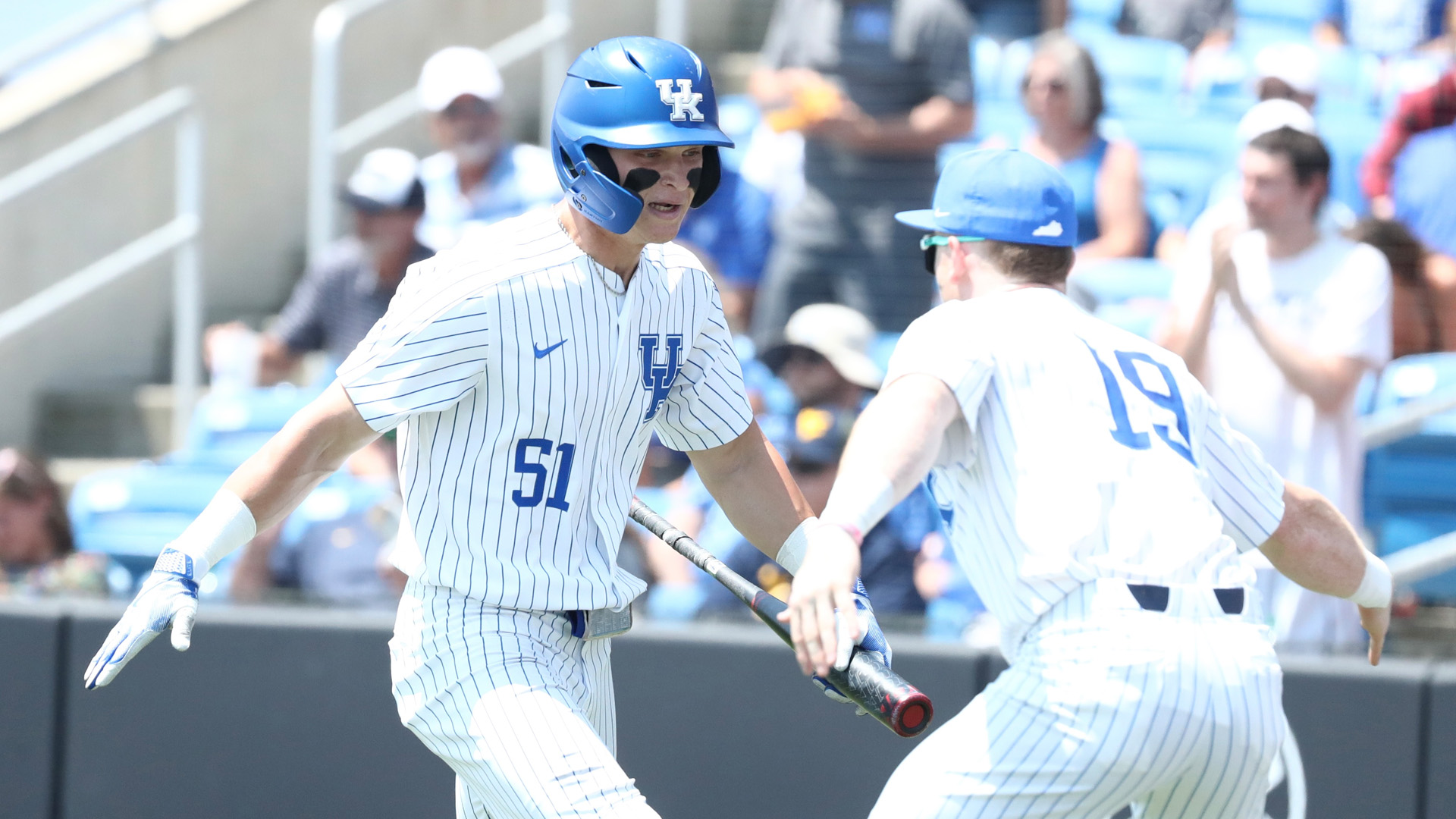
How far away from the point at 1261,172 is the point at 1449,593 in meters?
1.41

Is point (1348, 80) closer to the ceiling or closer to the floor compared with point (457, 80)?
closer to the ceiling

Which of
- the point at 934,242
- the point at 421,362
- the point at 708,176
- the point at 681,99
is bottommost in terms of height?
the point at 421,362

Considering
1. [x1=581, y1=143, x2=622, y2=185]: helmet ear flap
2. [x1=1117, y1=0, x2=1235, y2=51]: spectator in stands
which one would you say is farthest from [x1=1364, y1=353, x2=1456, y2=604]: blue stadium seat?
[x1=581, y1=143, x2=622, y2=185]: helmet ear flap

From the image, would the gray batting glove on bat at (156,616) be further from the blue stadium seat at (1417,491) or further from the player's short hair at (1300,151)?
the blue stadium seat at (1417,491)

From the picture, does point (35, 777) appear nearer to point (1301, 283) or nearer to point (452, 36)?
point (1301, 283)

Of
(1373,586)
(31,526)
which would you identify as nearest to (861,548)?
(1373,586)

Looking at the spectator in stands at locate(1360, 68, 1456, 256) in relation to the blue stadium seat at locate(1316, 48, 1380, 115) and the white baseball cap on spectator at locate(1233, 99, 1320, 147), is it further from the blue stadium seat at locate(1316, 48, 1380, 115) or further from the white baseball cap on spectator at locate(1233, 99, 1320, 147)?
the white baseball cap on spectator at locate(1233, 99, 1320, 147)

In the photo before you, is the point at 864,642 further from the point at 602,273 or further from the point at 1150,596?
the point at 602,273

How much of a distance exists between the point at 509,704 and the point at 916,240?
3381 millimetres

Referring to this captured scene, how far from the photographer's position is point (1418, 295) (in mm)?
5293

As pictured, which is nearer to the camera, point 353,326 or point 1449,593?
point 1449,593

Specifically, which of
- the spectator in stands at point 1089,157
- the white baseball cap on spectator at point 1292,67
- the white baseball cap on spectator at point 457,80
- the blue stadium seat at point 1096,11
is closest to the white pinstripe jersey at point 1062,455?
the spectator in stands at point 1089,157

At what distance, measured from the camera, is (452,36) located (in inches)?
334

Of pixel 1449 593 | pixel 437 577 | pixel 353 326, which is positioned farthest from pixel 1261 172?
pixel 353 326
